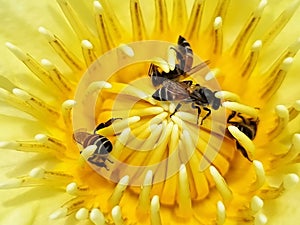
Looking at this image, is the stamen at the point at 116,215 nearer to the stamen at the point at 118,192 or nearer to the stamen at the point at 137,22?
the stamen at the point at 118,192

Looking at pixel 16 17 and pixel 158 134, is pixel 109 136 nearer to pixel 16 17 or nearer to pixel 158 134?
pixel 158 134

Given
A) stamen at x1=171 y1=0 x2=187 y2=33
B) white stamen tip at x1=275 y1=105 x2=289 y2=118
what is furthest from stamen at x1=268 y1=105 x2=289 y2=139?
stamen at x1=171 y1=0 x2=187 y2=33

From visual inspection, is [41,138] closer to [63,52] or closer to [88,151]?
[88,151]

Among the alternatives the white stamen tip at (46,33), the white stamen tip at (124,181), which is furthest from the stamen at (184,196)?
the white stamen tip at (46,33)

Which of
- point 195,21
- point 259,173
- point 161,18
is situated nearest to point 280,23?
point 195,21

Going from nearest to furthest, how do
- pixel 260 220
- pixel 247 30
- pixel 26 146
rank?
1. pixel 260 220
2. pixel 26 146
3. pixel 247 30

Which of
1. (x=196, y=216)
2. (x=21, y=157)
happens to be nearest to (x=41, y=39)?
(x=21, y=157)
